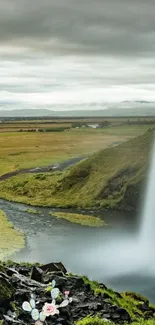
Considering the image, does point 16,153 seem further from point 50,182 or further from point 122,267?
point 122,267

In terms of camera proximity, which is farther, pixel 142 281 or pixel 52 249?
pixel 52 249

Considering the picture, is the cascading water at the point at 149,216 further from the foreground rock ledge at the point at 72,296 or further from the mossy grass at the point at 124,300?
the foreground rock ledge at the point at 72,296

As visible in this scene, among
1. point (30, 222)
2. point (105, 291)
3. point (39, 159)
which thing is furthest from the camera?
point (39, 159)

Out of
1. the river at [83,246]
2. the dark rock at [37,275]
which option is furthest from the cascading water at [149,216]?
the dark rock at [37,275]

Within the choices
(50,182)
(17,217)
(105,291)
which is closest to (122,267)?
(105,291)

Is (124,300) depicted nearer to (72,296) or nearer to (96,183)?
(72,296)

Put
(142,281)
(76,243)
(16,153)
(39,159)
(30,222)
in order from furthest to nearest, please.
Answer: (16,153), (39,159), (30,222), (76,243), (142,281)

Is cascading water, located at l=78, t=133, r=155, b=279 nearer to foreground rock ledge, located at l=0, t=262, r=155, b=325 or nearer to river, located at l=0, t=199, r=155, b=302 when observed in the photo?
river, located at l=0, t=199, r=155, b=302
